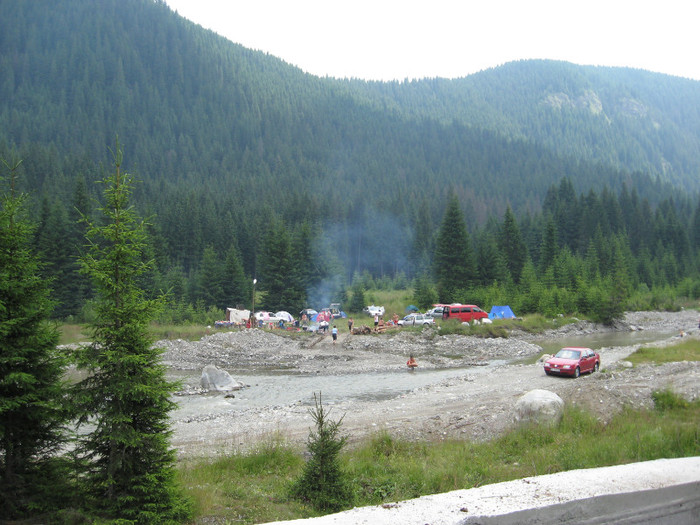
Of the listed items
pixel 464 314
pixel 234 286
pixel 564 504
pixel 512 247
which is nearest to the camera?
pixel 564 504

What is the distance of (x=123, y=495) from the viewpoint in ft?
22.4

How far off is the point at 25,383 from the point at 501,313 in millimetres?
54910

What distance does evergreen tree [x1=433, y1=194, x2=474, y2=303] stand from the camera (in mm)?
66188

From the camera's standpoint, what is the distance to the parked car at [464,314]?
5200cm

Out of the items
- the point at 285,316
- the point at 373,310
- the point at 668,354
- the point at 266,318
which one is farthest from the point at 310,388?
the point at 373,310

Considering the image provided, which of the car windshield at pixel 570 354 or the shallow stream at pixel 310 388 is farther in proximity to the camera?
the car windshield at pixel 570 354

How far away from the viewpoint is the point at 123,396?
7.09 m

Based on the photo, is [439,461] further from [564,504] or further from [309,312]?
[309,312]

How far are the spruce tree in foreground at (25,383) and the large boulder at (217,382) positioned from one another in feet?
66.1

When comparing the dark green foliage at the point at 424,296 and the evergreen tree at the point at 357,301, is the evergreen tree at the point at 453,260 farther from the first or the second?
the evergreen tree at the point at 357,301

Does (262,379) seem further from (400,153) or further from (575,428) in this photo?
(400,153)

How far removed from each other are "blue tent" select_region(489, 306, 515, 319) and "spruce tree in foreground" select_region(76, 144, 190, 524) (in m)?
53.2

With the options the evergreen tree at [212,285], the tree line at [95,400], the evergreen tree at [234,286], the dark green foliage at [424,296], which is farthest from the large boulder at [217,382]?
the evergreen tree at [212,285]

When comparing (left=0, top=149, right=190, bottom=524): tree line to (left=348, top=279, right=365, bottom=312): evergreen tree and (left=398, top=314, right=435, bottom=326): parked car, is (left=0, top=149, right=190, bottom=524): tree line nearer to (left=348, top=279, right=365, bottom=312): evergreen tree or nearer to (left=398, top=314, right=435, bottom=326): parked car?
(left=398, top=314, right=435, bottom=326): parked car
